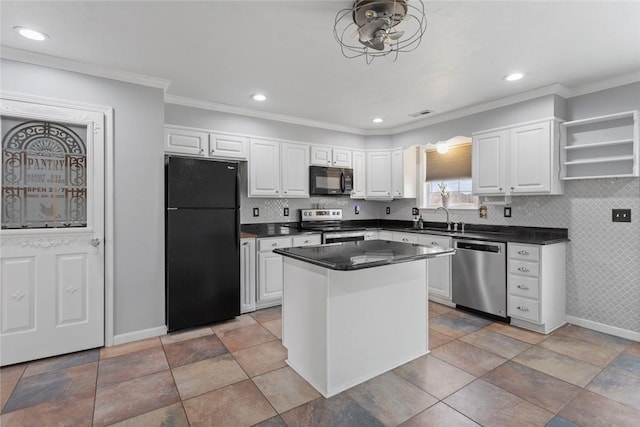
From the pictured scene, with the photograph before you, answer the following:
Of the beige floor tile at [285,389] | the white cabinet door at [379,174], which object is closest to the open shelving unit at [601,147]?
the white cabinet door at [379,174]

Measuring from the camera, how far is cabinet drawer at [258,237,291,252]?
12.4 ft

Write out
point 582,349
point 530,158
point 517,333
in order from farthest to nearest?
point 530,158, point 517,333, point 582,349

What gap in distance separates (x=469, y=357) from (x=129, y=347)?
2926mm

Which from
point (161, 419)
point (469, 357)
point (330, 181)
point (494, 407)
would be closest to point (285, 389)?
point (161, 419)

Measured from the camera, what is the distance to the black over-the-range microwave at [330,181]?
4516mm

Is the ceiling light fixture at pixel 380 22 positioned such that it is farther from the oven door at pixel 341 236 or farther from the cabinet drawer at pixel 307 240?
the oven door at pixel 341 236

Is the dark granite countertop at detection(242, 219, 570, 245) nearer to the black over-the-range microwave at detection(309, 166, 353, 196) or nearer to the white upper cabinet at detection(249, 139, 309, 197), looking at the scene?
the white upper cabinet at detection(249, 139, 309, 197)

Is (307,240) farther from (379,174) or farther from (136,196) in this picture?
(136,196)

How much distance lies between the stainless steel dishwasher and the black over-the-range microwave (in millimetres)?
1747

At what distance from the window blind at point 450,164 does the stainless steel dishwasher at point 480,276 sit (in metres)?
1.23

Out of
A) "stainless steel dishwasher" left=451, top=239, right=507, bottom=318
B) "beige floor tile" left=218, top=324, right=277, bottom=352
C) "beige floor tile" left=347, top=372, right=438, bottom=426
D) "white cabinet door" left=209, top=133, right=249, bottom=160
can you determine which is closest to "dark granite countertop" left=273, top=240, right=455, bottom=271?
"beige floor tile" left=347, top=372, right=438, bottom=426

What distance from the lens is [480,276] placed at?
11.6 feet

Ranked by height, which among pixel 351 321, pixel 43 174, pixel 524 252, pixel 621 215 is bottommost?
pixel 351 321

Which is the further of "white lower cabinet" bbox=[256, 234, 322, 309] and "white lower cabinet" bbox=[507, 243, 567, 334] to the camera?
"white lower cabinet" bbox=[256, 234, 322, 309]
